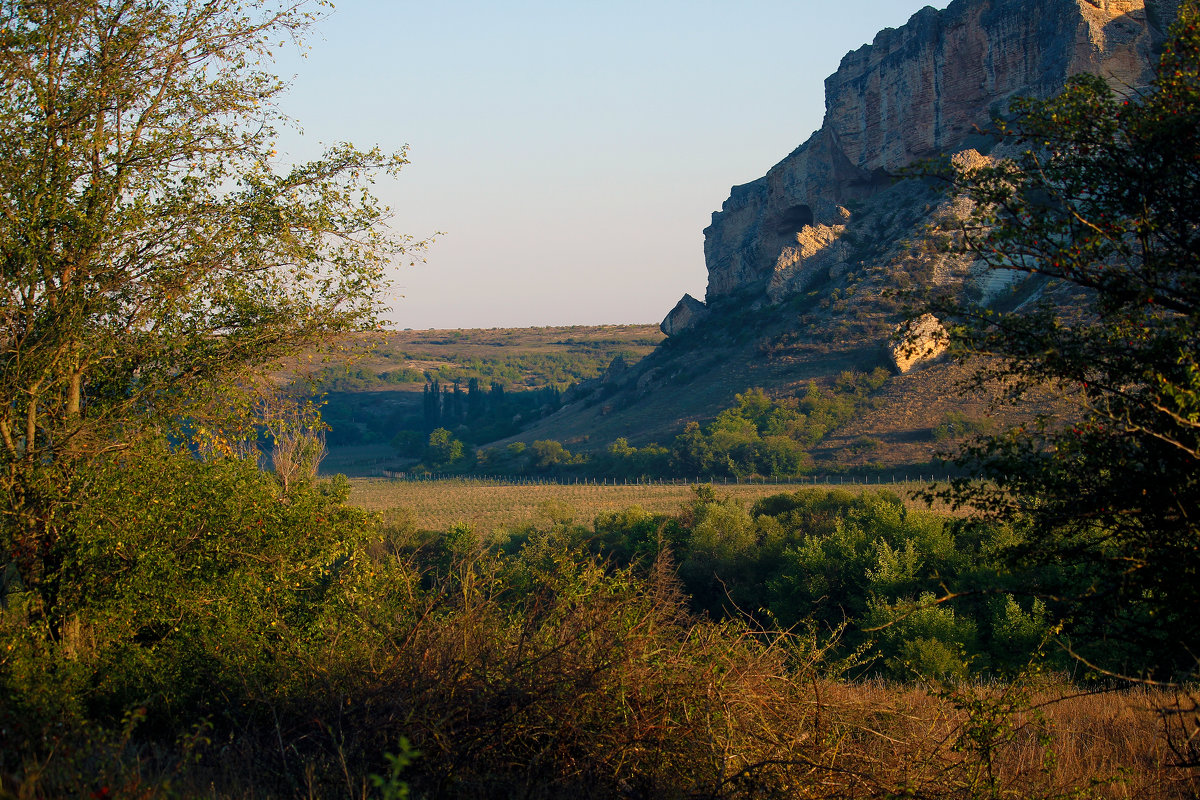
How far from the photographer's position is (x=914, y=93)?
62562 millimetres

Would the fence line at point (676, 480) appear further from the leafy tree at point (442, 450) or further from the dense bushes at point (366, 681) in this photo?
the dense bushes at point (366, 681)

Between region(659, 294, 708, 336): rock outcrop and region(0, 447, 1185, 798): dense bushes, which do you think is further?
region(659, 294, 708, 336): rock outcrop

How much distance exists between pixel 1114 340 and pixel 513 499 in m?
40.7

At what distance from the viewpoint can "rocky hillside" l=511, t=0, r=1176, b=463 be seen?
49250mm

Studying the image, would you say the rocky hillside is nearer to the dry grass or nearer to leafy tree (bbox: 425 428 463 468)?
leafy tree (bbox: 425 428 463 468)

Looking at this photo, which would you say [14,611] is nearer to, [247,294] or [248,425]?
[248,425]

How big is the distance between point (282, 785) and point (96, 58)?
22.4ft

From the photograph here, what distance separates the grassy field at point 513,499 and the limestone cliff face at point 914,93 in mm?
20402

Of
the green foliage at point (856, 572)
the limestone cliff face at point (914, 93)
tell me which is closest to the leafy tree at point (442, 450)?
the limestone cliff face at point (914, 93)

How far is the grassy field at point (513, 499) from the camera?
1388 inches

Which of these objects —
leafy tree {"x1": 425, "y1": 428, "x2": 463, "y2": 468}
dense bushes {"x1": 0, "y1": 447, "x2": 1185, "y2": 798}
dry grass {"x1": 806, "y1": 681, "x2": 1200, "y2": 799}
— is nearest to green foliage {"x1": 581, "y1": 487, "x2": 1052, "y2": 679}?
dry grass {"x1": 806, "y1": 681, "x2": 1200, "y2": 799}

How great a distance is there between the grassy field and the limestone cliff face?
66.9 ft

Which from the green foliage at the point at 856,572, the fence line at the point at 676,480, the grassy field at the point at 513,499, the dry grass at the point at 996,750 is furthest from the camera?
the fence line at the point at 676,480

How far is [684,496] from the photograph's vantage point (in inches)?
1598
